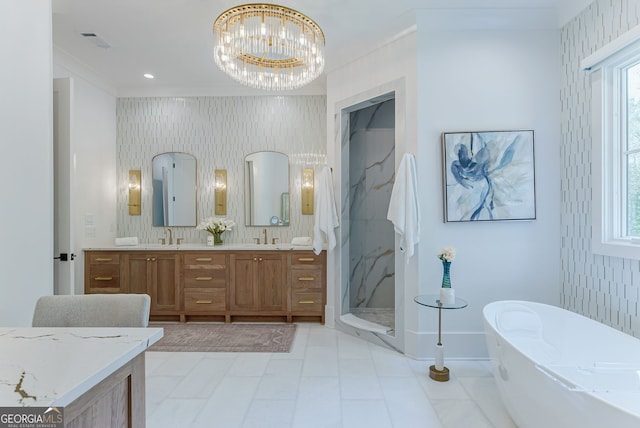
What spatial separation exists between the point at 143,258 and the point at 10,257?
2.19 meters

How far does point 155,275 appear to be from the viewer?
3.95 m

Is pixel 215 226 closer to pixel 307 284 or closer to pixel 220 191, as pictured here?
pixel 220 191

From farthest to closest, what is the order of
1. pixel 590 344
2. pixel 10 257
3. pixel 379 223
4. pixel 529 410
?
1. pixel 379 223
2. pixel 590 344
3. pixel 10 257
4. pixel 529 410

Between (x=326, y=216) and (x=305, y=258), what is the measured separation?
611mm

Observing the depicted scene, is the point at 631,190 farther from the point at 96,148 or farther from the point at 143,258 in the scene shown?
the point at 96,148

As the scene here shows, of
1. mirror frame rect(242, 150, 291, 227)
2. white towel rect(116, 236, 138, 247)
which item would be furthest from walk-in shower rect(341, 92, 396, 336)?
white towel rect(116, 236, 138, 247)

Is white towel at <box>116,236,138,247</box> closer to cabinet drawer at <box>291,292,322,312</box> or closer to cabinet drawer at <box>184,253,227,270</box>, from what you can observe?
cabinet drawer at <box>184,253,227,270</box>

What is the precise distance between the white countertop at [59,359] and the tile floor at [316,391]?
1.23 m

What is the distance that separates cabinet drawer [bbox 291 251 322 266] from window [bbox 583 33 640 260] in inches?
102

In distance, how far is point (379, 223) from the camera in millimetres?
4273

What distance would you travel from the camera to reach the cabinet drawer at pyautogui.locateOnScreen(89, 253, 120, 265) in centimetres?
393

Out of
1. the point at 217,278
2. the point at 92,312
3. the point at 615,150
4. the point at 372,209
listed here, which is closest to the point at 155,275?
the point at 217,278

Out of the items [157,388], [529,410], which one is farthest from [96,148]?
[529,410]

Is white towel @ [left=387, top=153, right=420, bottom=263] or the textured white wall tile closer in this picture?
the textured white wall tile
